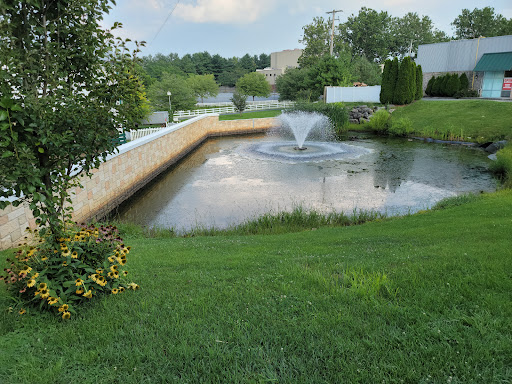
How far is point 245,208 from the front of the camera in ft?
33.3

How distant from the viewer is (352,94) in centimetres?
3525

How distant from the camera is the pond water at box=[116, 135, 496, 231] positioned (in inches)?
395

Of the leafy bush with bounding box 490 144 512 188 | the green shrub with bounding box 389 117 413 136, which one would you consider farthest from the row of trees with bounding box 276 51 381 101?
the leafy bush with bounding box 490 144 512 188

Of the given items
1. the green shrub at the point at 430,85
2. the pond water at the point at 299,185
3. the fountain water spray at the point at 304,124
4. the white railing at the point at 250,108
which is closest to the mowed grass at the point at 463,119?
the pond water at the point at 299,185

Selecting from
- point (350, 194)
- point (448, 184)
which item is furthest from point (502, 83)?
point (350, 194)

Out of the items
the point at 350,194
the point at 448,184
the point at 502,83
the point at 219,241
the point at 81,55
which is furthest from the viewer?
the point at 502,83

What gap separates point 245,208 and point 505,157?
34.8ft

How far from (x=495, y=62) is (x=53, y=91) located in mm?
37116

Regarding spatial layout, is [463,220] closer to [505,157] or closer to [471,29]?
[505,157]

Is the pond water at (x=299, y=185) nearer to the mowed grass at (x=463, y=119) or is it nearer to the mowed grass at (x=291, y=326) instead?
the mowed grass at (x=463, y=119)

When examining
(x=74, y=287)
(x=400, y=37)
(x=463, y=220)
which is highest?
(x=400, y=37)

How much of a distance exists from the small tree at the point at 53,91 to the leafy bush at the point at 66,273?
228mm

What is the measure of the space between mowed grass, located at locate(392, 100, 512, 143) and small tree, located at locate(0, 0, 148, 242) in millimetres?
21060

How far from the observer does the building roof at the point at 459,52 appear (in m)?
31.6
